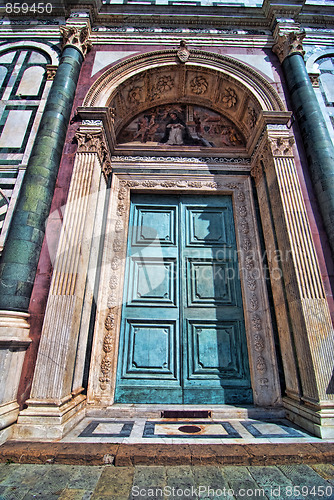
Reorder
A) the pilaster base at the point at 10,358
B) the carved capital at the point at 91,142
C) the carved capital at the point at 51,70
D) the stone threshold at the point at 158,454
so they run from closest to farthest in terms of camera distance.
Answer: the stone threshold at the point at 158,454 < the pilaster base at the point at 10,358 < the carved capital at the point at 91,142 < the carved capital at the point at 51,70

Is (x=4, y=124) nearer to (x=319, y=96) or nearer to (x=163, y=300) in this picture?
(x=163, y=300)

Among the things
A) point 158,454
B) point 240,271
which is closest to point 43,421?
point 158,454

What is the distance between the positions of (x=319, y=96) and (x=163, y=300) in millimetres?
5039

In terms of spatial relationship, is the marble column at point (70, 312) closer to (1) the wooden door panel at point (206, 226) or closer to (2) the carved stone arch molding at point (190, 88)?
(2) the carved stone arch molding at point (190, 88)

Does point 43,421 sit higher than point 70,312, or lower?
lower

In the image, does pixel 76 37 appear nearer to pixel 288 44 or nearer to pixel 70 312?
pixel 288 44

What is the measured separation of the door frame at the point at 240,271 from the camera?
155 inches

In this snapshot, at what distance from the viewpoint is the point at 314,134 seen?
448cm

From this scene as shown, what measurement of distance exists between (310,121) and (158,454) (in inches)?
212
